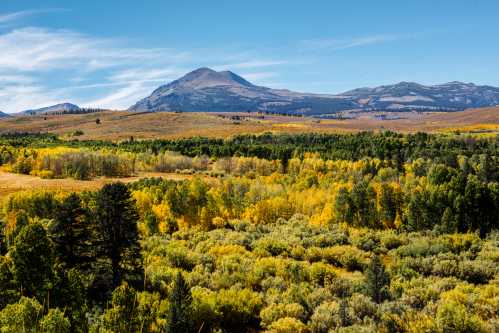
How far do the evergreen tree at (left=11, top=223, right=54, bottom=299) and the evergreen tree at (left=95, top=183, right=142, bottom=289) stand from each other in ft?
20.5

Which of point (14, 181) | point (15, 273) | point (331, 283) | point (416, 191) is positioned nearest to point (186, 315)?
point (15, 273)

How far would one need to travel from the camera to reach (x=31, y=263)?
85.1 ft

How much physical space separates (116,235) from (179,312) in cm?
1314

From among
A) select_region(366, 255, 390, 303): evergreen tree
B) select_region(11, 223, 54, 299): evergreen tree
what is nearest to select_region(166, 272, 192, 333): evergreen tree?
select_region(11, 223, 54, 299): evergreen tree

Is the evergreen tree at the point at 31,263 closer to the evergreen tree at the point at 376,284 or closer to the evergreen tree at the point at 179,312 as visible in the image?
the evergreen tree at the point at 179,312

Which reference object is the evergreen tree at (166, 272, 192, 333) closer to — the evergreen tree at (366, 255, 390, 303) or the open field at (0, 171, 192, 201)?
the evergreen tree at (366, 255, 390, 303)

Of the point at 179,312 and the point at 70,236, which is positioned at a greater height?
the point at 70,236

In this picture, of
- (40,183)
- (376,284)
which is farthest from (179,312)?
(40,183)

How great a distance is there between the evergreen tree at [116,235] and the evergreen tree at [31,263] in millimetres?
6248

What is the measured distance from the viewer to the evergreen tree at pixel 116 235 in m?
32.6

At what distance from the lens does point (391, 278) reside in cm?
3659

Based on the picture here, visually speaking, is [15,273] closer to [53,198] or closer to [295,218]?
[53,198]

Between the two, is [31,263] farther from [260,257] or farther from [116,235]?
[260,257]

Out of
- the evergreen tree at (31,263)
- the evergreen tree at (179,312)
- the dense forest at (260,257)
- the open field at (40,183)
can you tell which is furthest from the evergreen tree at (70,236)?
the open field at (40,183)
